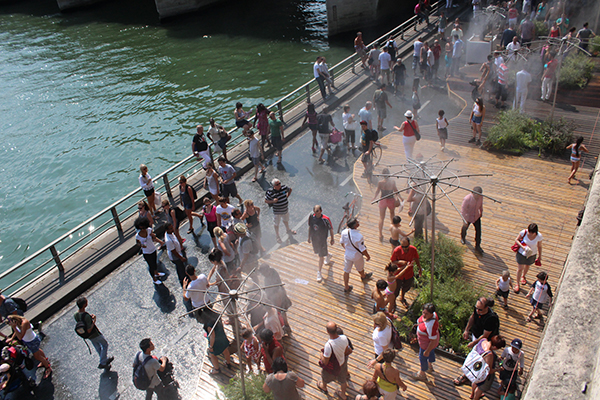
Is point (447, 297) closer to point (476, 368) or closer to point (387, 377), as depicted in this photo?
point (476, 368)

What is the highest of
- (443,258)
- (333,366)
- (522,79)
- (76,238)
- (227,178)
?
(522,79)

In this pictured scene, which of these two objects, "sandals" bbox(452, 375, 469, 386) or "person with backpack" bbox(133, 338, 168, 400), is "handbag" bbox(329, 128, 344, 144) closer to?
"sandals" bbox(452, 375, 469, 386)

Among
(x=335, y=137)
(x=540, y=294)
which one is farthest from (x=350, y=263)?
(x=335, y=137)

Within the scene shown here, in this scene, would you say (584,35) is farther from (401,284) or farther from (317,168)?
(401,284)

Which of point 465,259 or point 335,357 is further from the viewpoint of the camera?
point 465,259

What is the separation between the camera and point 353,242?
8.94 m

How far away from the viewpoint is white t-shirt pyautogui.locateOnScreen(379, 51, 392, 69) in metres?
19.9

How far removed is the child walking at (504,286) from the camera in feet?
28.2

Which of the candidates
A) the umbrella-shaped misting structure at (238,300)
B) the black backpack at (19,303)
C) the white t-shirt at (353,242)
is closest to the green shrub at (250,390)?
the umbrella-shaped misting structure at (238,300)

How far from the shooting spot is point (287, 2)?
140 feet

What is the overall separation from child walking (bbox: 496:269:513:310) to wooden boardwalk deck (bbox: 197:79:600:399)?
26 centimetres

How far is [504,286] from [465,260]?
1.57m

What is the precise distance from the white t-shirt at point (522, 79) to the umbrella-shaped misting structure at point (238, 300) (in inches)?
485

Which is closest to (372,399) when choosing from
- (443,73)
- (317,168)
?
(317,168)
